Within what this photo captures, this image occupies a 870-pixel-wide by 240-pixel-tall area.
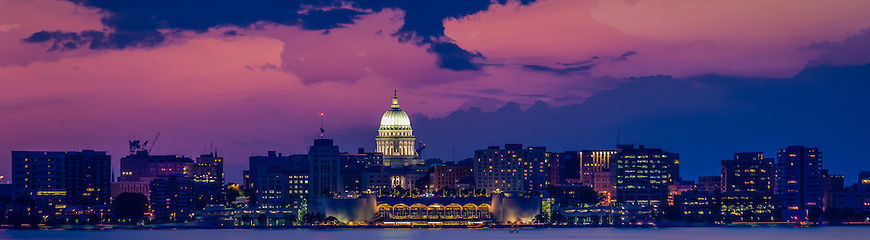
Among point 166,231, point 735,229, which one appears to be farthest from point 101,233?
point 735,229

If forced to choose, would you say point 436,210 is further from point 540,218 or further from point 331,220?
point 331,220

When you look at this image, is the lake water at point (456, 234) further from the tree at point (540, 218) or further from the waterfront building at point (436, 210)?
the tree at point (540, 218)

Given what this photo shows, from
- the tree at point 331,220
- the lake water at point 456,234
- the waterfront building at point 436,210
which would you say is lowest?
the lake water at point 456,234

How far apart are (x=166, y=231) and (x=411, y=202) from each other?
2555cm

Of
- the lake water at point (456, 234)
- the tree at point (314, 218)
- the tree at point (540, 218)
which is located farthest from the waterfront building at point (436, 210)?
the lake water at point (456, 234)

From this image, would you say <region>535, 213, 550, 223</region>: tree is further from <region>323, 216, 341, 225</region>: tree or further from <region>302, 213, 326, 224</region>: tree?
<region>302, 213, 326, 224</region>: tree

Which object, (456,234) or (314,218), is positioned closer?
(456,234)

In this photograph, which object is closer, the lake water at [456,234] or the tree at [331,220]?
the lake water at [456,234]

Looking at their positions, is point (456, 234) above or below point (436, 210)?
below

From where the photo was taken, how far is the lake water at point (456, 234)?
565ft

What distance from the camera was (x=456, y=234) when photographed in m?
179

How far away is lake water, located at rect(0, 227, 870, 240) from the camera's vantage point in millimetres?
172125

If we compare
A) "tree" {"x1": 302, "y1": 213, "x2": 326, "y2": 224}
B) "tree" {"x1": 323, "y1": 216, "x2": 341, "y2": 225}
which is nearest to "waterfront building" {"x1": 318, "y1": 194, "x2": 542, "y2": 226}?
"tree" {"x1": 302, "y1": 213, "x2": 326, "y2": 224}

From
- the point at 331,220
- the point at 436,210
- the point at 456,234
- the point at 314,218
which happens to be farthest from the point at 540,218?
Result: the point at 314,218
